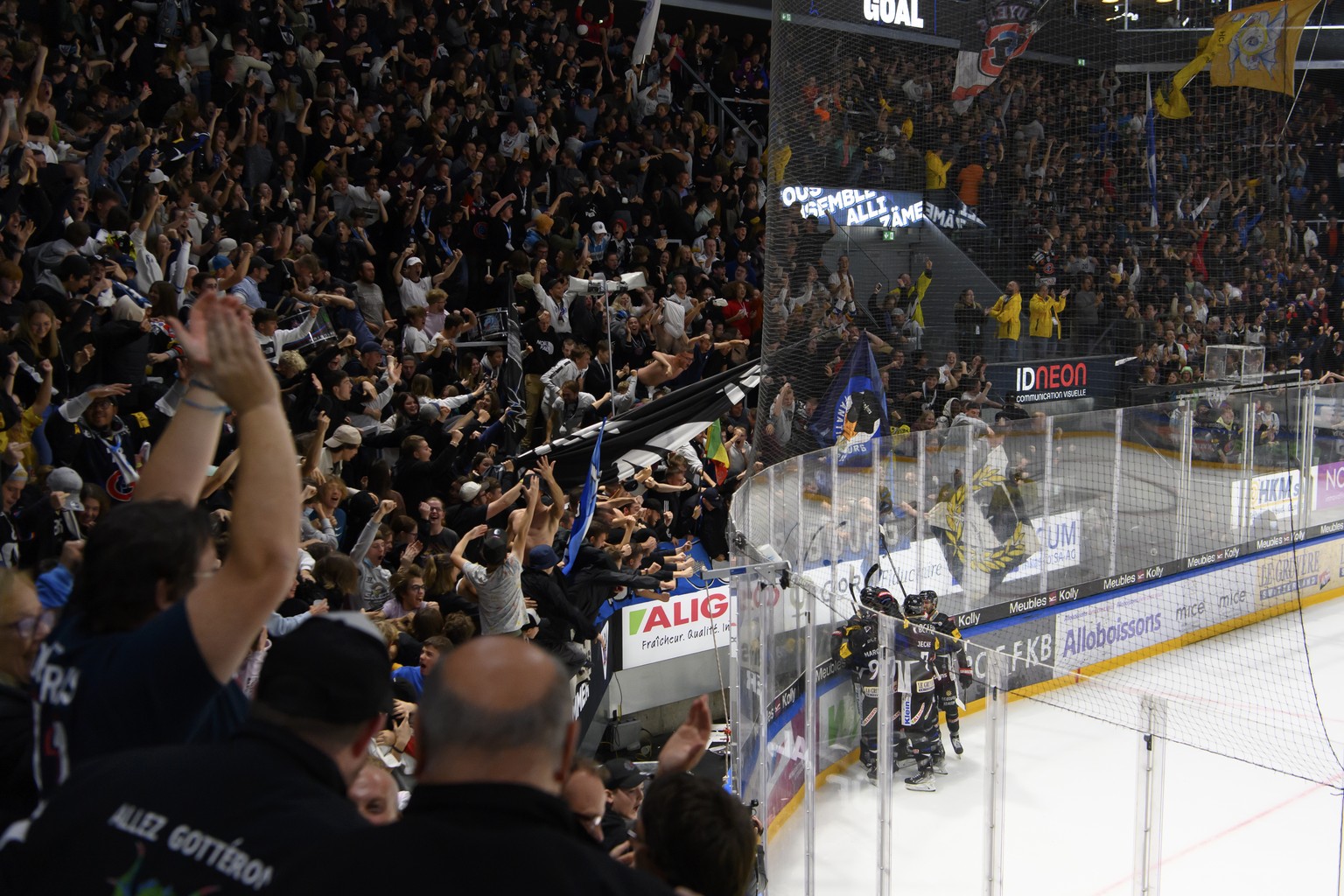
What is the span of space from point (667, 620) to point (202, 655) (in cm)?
809

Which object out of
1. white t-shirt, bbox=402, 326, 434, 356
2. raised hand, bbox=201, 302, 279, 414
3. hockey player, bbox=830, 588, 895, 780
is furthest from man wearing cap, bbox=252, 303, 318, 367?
raised hand, bbox=201, 302, 279, 414

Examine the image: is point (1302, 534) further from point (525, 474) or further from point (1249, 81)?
point (525, 474)

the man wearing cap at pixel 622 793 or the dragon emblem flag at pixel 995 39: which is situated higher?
the dragon emblem flag at pixel 995 39

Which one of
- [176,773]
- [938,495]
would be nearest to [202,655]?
[176,773]

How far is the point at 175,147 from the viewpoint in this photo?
1115 cm

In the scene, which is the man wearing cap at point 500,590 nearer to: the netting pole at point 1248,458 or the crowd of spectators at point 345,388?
the crowd of spectators at point 345,388

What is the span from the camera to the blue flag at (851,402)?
10.7 m

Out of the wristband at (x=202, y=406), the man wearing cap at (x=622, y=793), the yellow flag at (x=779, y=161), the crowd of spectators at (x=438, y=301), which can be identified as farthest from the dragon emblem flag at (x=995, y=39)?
the wristband at (x=202, y=406)

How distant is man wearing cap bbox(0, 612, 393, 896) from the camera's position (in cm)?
151

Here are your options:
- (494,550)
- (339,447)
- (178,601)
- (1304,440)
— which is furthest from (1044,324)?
(178,601)

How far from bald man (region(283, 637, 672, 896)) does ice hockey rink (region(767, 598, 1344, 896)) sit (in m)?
5.16

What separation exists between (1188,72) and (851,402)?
14.4 feet

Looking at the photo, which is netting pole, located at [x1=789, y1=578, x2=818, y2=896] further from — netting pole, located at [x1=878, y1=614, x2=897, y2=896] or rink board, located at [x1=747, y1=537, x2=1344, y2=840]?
rink board, located at [x1=747, y1=537, x2=1344, y2=840]

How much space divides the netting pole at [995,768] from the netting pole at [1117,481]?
20.4ft
